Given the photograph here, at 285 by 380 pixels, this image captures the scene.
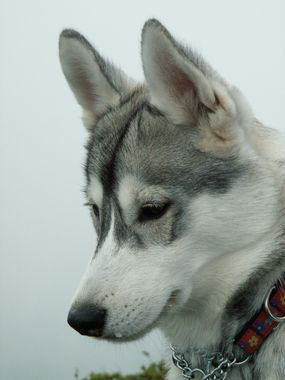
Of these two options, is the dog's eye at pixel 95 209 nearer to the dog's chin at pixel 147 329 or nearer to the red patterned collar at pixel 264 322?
the dog's chin at pixel 147 329

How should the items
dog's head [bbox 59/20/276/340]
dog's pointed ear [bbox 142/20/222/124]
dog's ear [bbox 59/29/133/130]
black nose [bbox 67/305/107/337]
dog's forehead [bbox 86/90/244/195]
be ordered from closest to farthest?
black nose [bbox 67/305/107/337] < dog's head [bbox 59/20/276/340] < dog's pointed ear [bbox 142/20/222/124] < dog's forehead [bbox 86/90/244/195] < dog's ear [bbox 59/29/133/130]

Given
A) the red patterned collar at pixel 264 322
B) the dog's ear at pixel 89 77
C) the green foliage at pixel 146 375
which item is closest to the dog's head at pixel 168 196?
the red patterned collar at pixel 264 322

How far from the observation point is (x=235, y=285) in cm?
411

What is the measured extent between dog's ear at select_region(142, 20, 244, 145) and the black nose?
1342 millimetres

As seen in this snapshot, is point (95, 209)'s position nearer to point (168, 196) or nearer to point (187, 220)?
point (168, 196)

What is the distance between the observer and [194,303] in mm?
4191

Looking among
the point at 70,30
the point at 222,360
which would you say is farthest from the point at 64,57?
the point at 222,360

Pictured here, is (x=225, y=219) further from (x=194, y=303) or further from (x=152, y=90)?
(x=152, y=90)

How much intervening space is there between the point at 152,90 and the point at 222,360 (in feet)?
Answer: 5.93

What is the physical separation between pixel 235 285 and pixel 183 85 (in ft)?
4.36

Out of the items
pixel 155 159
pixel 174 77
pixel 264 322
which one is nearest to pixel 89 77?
pixel 174 77

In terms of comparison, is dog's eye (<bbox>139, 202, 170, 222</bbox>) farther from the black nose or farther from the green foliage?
the green foliage

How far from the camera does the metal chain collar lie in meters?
4.08

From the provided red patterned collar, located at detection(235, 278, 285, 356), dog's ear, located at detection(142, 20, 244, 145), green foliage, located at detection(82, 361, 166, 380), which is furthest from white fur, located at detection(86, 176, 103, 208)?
green foliage, located at detection(82, 361, 166, 380)
